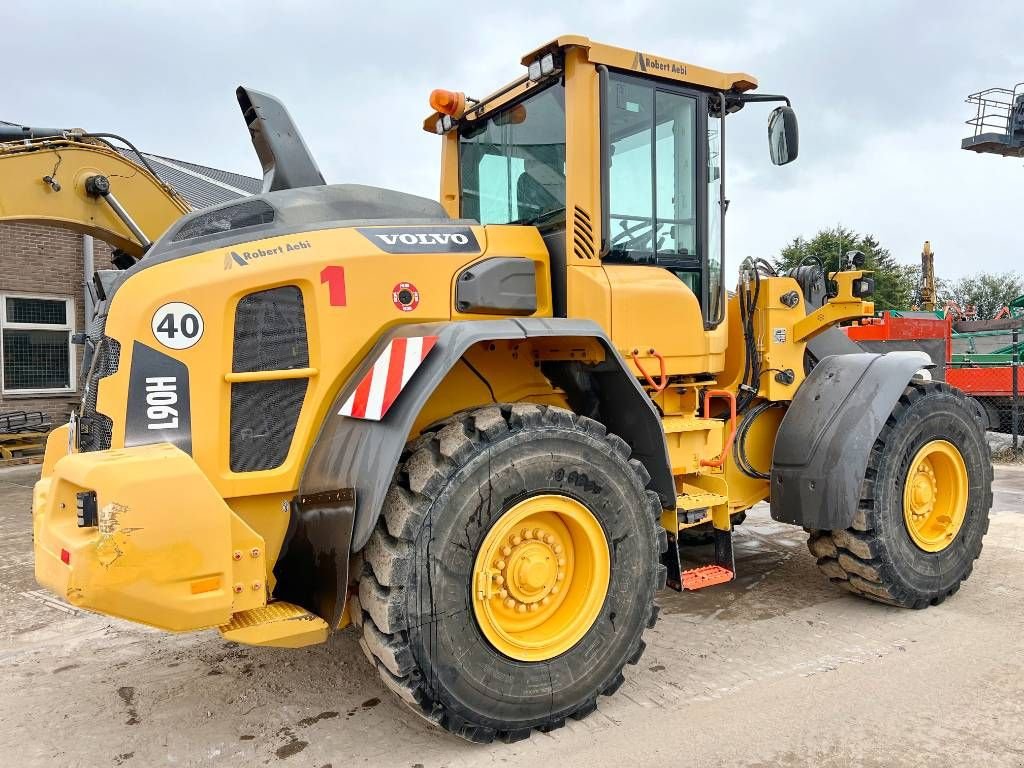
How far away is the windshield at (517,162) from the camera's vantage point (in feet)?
13.0

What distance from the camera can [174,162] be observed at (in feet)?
55.5

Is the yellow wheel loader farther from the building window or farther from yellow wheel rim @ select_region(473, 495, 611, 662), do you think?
the building window

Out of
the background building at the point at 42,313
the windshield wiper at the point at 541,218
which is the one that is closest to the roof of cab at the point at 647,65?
the windshield wiper at the point at 541,218

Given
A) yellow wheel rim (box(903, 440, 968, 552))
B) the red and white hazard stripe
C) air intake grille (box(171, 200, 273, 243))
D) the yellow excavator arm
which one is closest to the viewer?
the red and white hazard stripe

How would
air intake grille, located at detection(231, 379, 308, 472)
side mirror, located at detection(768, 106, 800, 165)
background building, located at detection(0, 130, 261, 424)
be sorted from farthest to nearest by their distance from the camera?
1. background building, located at detection(0, 130, 261, 424)
2. side mirror, located at detection(768, 106, 800, 165)
3. air intake grille, located at detection(231, 379, 308, 472)

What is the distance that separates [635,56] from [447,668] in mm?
2987

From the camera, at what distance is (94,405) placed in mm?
3102

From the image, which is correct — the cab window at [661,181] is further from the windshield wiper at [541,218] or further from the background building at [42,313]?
the background building at [42,313]

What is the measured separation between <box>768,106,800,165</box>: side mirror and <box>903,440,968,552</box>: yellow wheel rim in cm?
189

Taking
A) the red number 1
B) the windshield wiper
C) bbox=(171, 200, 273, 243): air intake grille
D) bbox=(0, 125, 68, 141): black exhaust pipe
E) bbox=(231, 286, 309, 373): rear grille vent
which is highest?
bbox=(0, 125, 68, 141): black exhaust pipe

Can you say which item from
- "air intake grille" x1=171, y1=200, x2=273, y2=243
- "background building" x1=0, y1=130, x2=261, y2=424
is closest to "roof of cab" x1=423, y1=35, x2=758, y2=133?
"air intake grille" x1=171, y1=200, x2=273, y2=243

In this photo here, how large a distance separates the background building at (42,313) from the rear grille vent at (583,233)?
10970 millimetres

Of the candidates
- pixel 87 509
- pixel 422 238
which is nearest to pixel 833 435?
pixel 422 238

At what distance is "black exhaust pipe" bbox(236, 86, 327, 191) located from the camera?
3.75 metres
